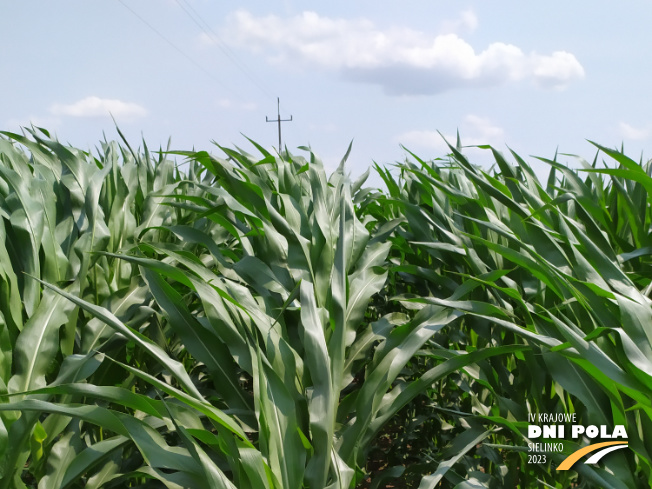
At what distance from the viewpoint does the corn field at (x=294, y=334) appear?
41.7 inches

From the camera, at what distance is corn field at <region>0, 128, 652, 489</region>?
1.06m

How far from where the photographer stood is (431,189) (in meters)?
2.13

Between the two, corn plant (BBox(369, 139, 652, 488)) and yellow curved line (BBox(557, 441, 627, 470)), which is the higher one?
corn plant (BBox(369, 139, 652, 488))

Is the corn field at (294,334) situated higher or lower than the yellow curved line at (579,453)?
higher

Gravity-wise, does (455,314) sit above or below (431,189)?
below

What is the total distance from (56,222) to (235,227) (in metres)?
0.62

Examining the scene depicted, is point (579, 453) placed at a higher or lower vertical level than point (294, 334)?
lower

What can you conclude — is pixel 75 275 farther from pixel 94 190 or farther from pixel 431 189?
pixel 431 189

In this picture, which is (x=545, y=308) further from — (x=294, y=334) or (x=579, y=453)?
(x=294, y=334)

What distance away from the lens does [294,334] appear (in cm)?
145

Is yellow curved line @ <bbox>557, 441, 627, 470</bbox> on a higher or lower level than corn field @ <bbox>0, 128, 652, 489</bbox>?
lower

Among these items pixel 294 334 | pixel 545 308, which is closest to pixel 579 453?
pixel 545 308

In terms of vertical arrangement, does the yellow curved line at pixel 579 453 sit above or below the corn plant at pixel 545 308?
below

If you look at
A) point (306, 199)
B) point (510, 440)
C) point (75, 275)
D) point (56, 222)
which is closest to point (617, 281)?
point (510, 440)
